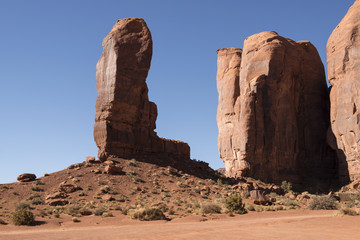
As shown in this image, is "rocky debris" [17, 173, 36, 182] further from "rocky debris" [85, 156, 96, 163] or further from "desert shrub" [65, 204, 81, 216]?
"desert shrub" [65, 204, 81, 216]

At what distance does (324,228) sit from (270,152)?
3020cm

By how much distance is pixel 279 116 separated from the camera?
150ft

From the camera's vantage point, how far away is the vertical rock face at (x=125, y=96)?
3766 centimetres

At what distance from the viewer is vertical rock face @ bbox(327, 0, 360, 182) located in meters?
40.2

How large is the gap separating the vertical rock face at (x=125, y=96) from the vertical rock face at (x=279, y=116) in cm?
1062

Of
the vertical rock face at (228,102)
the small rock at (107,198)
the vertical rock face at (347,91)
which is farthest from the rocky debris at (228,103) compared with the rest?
the small rock at (107,198)

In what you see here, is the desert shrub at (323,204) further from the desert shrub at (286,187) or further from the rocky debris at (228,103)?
the rocky debris at (228,103)

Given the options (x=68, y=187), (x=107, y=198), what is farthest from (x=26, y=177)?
(x=107, y=198)

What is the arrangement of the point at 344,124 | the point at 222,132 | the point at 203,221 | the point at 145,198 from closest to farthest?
the point at 203,221, the point at 145,198, the point at 344,124, the point at 222,132


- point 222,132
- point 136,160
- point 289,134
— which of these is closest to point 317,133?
point 289,134

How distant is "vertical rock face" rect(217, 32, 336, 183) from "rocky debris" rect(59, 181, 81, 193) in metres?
20.3

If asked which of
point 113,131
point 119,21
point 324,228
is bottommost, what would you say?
point 324,228

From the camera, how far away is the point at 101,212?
23.3 meters

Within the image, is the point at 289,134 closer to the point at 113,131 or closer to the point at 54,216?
the point at 113,131
